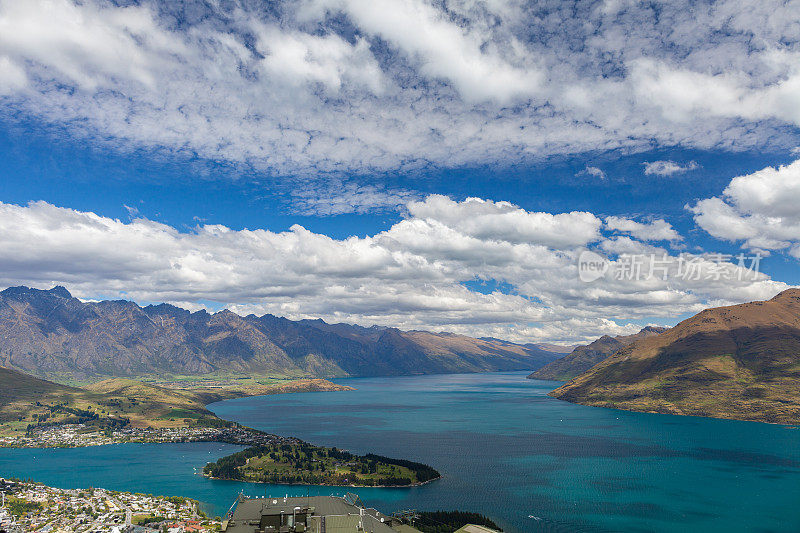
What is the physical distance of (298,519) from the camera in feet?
328

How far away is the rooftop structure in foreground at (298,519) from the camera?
98312mm

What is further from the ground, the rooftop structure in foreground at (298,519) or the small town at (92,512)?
the rooftop structure in foreground at (298,519)

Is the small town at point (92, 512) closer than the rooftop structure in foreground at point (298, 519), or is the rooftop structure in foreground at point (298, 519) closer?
the rooftop structure in foreground at point (298, 519)

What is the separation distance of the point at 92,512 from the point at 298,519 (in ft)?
328

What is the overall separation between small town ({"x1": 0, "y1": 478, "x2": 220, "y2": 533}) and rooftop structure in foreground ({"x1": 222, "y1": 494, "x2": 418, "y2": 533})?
3120 centimetres

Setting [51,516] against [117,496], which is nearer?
[51,516]

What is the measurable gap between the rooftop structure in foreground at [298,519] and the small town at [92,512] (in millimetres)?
31203

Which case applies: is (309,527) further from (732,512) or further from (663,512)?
(732,512)

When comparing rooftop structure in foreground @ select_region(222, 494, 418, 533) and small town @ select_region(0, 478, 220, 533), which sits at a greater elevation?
rooftop structure in foreground @ select_region(222, 494, 418, 533)

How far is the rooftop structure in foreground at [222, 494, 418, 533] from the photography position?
98.3 m

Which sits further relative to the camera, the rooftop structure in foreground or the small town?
the small town

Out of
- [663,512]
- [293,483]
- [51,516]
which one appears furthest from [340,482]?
[663,512]

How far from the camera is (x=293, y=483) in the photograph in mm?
194375

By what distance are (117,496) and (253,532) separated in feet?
365
